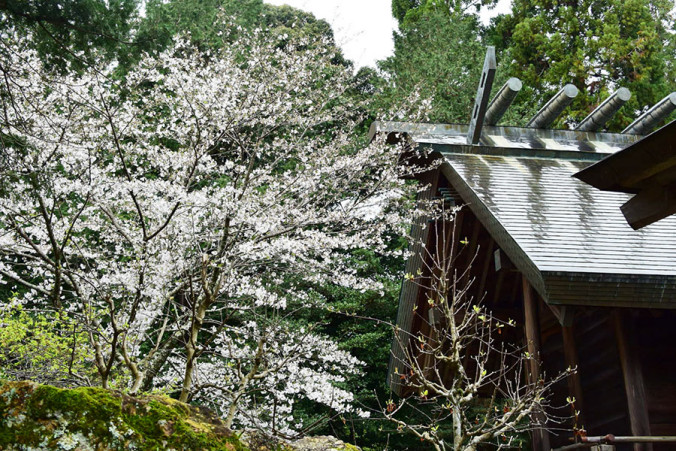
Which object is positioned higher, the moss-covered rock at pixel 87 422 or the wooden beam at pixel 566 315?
the wooden beam at pixel 566 315

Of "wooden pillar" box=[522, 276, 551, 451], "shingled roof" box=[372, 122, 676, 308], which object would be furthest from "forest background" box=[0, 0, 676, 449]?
"wooden pillar" box=[522, 276, 551, 451]

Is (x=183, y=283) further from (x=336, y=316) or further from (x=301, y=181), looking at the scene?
(x=336, y=316)

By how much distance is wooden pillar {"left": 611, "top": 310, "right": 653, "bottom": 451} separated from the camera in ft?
14.2

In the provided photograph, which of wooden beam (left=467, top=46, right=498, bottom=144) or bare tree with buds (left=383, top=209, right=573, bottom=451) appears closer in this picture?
bare tree with buds (left=383, top=209, right=573, bottom=451)

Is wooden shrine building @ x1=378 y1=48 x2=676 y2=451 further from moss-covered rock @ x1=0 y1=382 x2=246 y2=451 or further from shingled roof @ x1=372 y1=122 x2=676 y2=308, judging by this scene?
moss-covered rock @ x1=0 y1=382 x2=246 y2=451

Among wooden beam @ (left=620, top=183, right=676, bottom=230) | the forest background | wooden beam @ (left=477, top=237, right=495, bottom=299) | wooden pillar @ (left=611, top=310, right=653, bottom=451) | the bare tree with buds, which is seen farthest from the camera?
the forest background

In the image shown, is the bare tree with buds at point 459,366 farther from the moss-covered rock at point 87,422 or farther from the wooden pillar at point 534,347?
the moss-covered rock at point 87,422

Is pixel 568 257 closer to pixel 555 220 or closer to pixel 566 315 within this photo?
pixel 566 315

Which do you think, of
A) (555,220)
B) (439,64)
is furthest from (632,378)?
(439,64)

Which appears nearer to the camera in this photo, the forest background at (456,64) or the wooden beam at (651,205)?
the wooden beam at (651,205)

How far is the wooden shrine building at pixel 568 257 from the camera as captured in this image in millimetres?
4031

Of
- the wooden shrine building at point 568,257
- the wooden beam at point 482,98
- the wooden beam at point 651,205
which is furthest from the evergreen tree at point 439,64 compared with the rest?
the wooden beam at point 651,205

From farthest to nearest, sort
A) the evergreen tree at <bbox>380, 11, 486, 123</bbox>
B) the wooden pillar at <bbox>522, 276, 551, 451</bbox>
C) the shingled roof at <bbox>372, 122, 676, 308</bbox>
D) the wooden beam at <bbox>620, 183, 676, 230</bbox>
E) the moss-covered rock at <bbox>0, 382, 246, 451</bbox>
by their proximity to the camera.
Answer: the evergreen tree at <bbox>380, 11, 486, 123</bbox>, the wooden pillar at <bbox>522, 276, 551, 451</bbox>, the shingled roof at <bbox>372, 122, 676, 308</bbox>, the wooden beam at <bbox>620, 183, 676, 230</bbox>, the moss-covered rock at <bbox>0, 382, 246, 451</bbox>

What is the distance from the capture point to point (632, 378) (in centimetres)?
451
